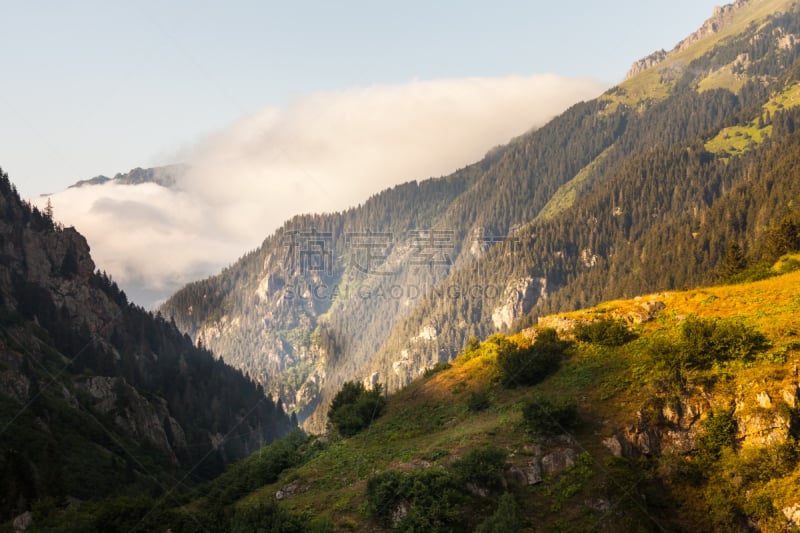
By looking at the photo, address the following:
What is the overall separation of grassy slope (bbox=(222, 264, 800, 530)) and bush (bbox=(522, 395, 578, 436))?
78cm

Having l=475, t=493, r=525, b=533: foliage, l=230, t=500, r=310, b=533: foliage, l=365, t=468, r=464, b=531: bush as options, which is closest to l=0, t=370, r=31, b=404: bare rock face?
l=230, t=500, r=310, b=533: foliage

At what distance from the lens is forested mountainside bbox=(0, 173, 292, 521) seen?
63438 mm

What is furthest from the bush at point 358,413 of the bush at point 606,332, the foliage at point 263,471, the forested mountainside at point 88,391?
the forested mountainside at point 88,391

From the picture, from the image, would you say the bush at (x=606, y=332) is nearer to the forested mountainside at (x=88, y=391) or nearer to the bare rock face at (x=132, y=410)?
the forested mountainside at (x=88, y=391)

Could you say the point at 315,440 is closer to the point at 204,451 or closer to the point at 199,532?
the point at 199,532

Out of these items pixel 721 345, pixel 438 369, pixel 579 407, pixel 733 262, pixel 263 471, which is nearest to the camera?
pixel 721 345

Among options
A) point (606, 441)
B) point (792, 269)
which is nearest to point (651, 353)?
point (606, 441)

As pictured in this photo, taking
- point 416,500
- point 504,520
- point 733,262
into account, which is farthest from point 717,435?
point 733,262

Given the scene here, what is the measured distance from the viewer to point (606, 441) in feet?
97.6

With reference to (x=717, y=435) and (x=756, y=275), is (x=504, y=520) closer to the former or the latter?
(x=717, y=435)

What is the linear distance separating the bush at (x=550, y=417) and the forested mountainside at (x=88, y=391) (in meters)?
31.9

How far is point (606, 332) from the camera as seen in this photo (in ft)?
135

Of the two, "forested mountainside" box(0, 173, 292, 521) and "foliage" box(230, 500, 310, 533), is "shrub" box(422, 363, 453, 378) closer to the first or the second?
"foliage" box(230, 500, 310, 533)

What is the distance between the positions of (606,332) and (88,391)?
299 ft
